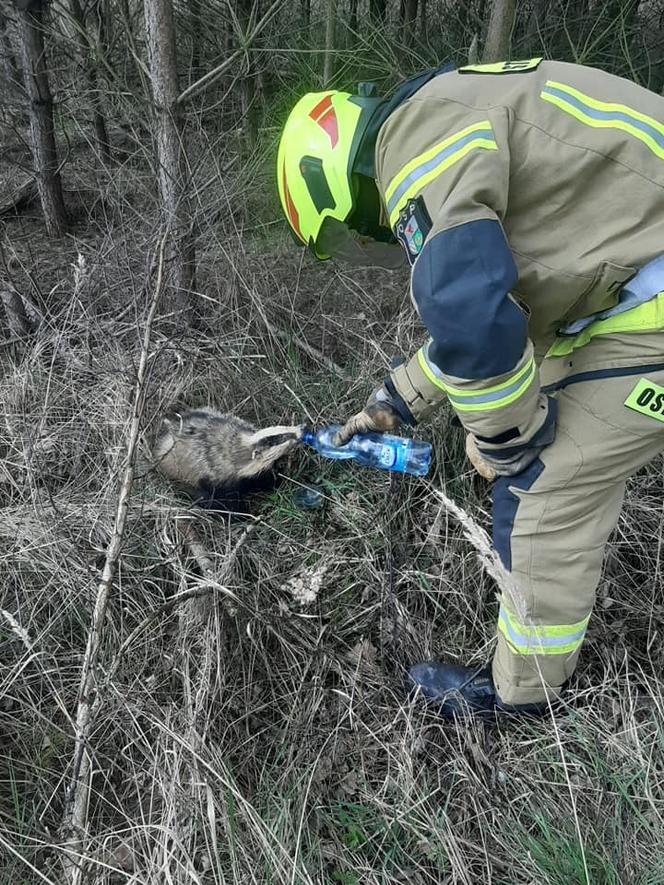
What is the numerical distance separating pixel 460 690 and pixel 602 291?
146 cm

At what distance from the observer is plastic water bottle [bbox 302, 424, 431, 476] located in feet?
9.23

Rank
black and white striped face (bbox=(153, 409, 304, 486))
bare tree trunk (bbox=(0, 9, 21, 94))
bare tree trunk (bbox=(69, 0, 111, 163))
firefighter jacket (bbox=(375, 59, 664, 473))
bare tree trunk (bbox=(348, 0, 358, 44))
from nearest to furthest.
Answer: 1. firefighter jacket (bbox=(375, 59, 664, 473))
2. black and white striped face (bbox=(153, 409, 304, 486))
3. bare tree trunk (bbox=(69, 0, 111, 163))
4. bare tree trunk (bbox=(348, 0, 358, 44))
5. bare tree trunk (bbox=(0, 9, 21, 94))

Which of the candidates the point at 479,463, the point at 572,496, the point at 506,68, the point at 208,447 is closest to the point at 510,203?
the point at 506,68

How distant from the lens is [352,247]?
232 cm

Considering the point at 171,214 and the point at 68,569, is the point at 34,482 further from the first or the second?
the point at 171,214

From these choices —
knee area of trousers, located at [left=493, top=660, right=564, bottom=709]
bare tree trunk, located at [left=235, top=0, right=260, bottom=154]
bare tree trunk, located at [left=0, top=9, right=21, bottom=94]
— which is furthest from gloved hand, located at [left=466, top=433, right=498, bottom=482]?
bare tree trunk, located at [left=0, top=9, right=21, bottom=94]

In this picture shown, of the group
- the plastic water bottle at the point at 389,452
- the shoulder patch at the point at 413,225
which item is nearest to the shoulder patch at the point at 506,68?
the shoulder patch at the point at 413,225

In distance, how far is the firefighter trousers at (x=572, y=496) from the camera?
6.26 feet

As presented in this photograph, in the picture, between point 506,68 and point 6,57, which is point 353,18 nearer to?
point 6,57

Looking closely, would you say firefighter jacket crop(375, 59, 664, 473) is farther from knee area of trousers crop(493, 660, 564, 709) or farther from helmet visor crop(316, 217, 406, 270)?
knee area of trousers crop(493, 660, 564, 709)

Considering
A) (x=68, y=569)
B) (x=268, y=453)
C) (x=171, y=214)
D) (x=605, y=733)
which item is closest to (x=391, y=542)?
(x=268, y=453)

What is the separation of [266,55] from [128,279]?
2538 mm

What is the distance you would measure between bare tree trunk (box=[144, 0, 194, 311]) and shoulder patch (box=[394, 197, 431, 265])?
5.42 ft

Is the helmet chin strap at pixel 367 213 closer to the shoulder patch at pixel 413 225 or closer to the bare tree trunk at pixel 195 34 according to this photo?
the shoulder patch at pixel 413 225
